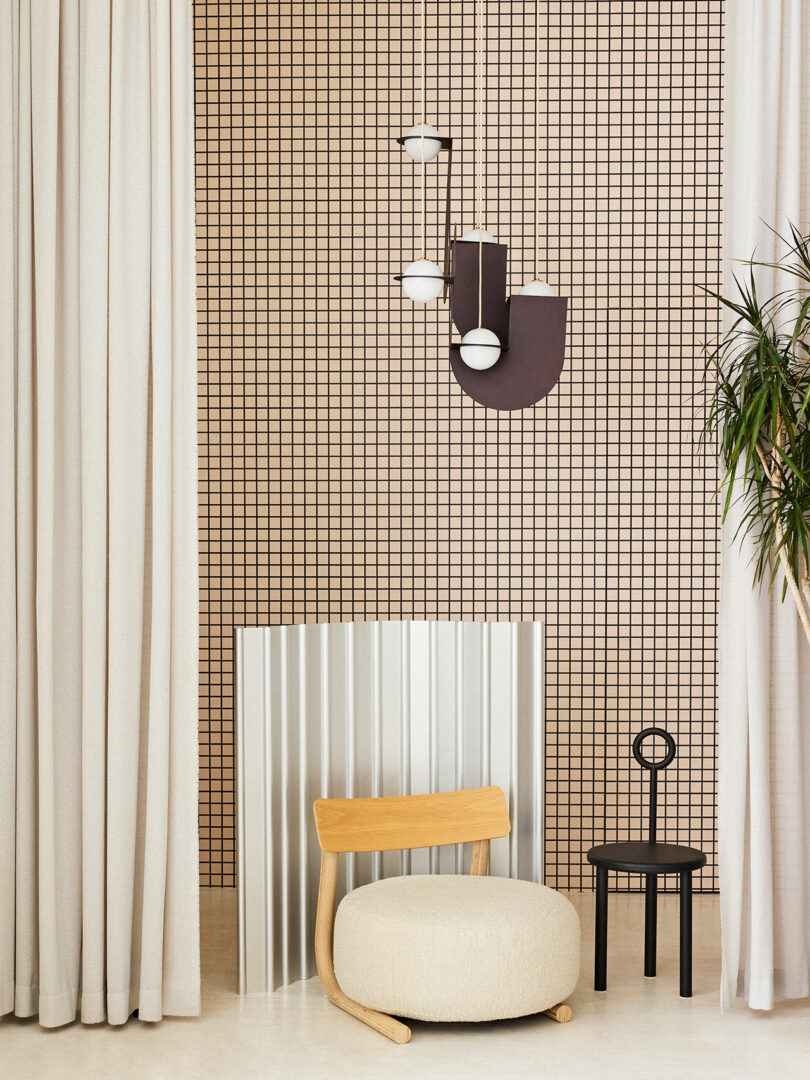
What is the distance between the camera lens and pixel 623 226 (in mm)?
4480

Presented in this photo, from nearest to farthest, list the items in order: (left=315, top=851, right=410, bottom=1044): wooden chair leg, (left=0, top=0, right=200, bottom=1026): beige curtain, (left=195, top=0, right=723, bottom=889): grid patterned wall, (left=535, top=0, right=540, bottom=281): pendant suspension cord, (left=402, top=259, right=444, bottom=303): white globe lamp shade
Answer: (left=402, top=259, right=444, bottom=303): white globe lamp shade
(left=0, top=0, right=200, bottom=1026): beige curtain
(left=315, top=851, right=410, bottom=1044): wooden chair leg
(left=535, top=0, right=540, bottom=281): pendant suspension cord
(left=195, top=0, right=723, bottom=889): grid patterned wall

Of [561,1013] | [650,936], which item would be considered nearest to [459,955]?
[561,1013]

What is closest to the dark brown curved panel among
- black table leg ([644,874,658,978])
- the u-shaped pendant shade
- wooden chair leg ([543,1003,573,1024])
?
the u-shaped pendant shade

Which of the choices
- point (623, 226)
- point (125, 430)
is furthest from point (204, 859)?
point (623, 226)

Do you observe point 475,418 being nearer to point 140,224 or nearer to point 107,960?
point 140,224

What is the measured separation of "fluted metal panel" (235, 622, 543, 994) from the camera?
3.44 meters

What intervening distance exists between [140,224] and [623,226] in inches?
79.2

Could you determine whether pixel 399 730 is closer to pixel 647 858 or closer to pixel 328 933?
pixel 328 933

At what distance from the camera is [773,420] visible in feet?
10.00

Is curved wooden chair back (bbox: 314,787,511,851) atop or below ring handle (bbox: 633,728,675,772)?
below

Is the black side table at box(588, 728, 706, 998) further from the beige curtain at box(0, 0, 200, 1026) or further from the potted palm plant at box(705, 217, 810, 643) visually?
the beige curtain at box(0, 0, 200, 1026)

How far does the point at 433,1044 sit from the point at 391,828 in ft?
1.96

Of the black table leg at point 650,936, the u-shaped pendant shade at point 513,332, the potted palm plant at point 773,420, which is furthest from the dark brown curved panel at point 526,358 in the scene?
the black table leg at point 650,936

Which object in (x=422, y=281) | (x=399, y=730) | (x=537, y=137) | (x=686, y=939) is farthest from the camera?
(x=537, y=137)
